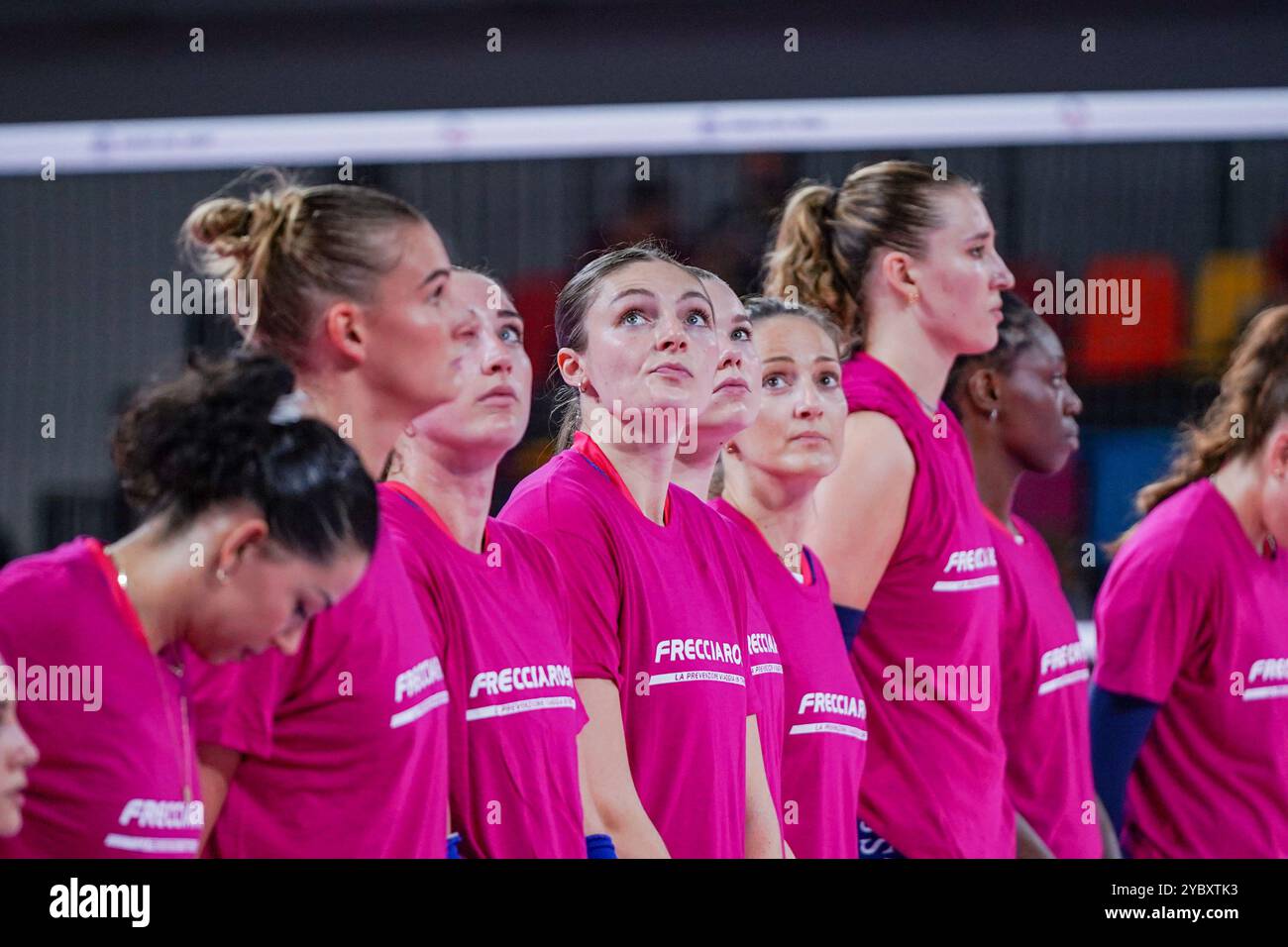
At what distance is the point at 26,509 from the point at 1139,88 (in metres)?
2.02

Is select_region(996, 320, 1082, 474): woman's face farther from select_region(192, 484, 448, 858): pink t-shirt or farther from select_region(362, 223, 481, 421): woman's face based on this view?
select_region(192, 484, 448, 858): pink t-shirt

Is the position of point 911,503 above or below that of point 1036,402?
below

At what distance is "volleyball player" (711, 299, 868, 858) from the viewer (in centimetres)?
229

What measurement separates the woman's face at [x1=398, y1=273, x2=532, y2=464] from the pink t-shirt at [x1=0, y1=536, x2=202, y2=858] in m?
0.46

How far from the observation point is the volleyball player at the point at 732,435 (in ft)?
7.32

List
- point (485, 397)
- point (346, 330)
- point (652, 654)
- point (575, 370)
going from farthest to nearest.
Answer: point (575, 370) < point (652, 654) < point (485, 397) < point (346, 330)

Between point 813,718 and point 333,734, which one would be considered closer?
point 333,734

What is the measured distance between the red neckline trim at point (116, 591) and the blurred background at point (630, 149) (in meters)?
0.59

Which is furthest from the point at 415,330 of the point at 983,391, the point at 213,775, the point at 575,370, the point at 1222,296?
the point at 1222,296

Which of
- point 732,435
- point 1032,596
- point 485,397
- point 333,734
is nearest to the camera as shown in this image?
point 333,734

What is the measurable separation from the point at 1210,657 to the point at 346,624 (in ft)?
4.98

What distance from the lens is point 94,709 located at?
1.61 metres

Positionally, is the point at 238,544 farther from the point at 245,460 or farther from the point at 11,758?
the point at 11,758

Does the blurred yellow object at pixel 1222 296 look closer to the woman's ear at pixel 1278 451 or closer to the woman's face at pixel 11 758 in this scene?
the woman's ear at pixel 1278 451
